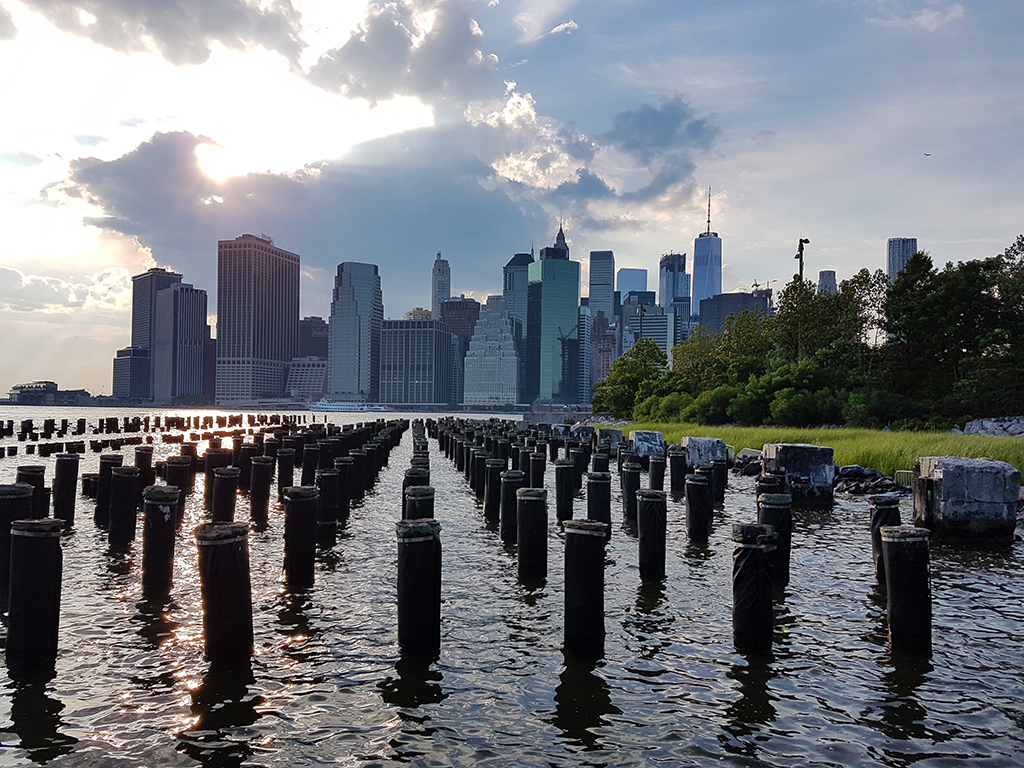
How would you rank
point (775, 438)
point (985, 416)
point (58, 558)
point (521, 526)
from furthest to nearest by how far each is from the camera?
point (985, 416) → point (775, 438) → point (521, 526) → point (58, 558)

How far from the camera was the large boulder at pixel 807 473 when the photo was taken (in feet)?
61.8

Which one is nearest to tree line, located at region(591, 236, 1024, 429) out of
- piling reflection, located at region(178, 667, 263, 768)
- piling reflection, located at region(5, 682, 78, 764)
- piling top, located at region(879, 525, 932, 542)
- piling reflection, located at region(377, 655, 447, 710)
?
piling top, located at region(879, 525, 932, 542)

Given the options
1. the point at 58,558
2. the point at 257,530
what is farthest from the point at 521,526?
the point at 257,530

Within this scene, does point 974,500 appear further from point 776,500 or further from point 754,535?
point 754,535

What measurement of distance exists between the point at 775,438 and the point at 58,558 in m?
29.2

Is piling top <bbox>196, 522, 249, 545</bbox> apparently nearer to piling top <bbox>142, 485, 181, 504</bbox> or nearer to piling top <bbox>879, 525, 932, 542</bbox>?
piling top <bbox>142, 485, 181, 504</bbox>

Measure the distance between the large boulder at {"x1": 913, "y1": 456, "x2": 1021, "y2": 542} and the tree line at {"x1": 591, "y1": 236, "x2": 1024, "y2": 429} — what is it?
24.2m

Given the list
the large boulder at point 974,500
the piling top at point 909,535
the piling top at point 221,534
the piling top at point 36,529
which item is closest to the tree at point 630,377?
the large boulder at point 974,500

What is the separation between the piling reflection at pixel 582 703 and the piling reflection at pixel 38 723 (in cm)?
408

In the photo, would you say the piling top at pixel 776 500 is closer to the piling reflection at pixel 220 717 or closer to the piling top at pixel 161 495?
the piling reflection at pixel 220 717

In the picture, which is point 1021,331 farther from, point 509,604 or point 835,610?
point 509,604

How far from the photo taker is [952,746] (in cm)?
569

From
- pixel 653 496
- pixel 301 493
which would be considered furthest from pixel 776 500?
pixel 301 493

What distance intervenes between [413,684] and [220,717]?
1772 mm
